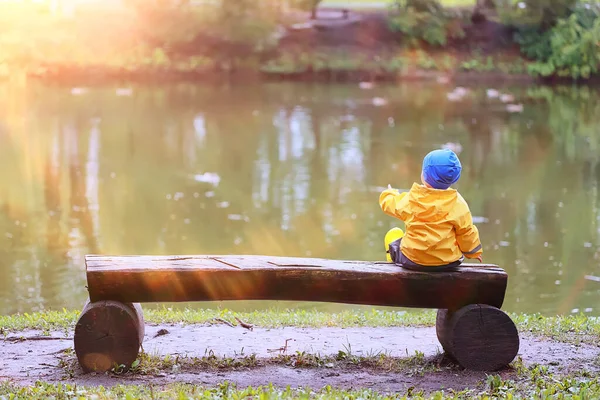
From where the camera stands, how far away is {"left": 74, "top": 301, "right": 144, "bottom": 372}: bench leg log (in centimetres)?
526

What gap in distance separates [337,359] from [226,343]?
92cm

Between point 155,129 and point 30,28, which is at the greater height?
point 30,28

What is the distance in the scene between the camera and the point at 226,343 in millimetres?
6234

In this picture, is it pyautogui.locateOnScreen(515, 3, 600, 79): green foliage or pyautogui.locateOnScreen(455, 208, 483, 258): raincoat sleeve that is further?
pyautogui.locateOnScreen(515, 3, 600, 79): green foliage

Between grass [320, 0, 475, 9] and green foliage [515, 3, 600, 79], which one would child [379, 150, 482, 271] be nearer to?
green foliage [515, 3, 600, 79]

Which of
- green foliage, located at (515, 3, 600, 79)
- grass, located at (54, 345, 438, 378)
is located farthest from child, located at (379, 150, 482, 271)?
green foliage, located at (515, 3, 600, 79)

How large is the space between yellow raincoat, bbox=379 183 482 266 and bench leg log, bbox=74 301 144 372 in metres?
1.78

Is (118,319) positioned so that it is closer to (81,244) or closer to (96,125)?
(81,244)

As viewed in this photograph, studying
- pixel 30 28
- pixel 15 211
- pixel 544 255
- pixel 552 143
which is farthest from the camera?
pixel 30 28

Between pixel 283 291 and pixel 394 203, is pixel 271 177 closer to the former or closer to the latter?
pixel 394 203

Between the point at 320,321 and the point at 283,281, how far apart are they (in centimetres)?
177

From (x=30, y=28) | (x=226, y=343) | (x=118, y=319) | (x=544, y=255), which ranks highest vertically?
(x=30, y=28)

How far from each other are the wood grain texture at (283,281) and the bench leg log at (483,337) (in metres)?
0.09

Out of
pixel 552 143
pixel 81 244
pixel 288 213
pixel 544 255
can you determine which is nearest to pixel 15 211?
pixel 81 244
